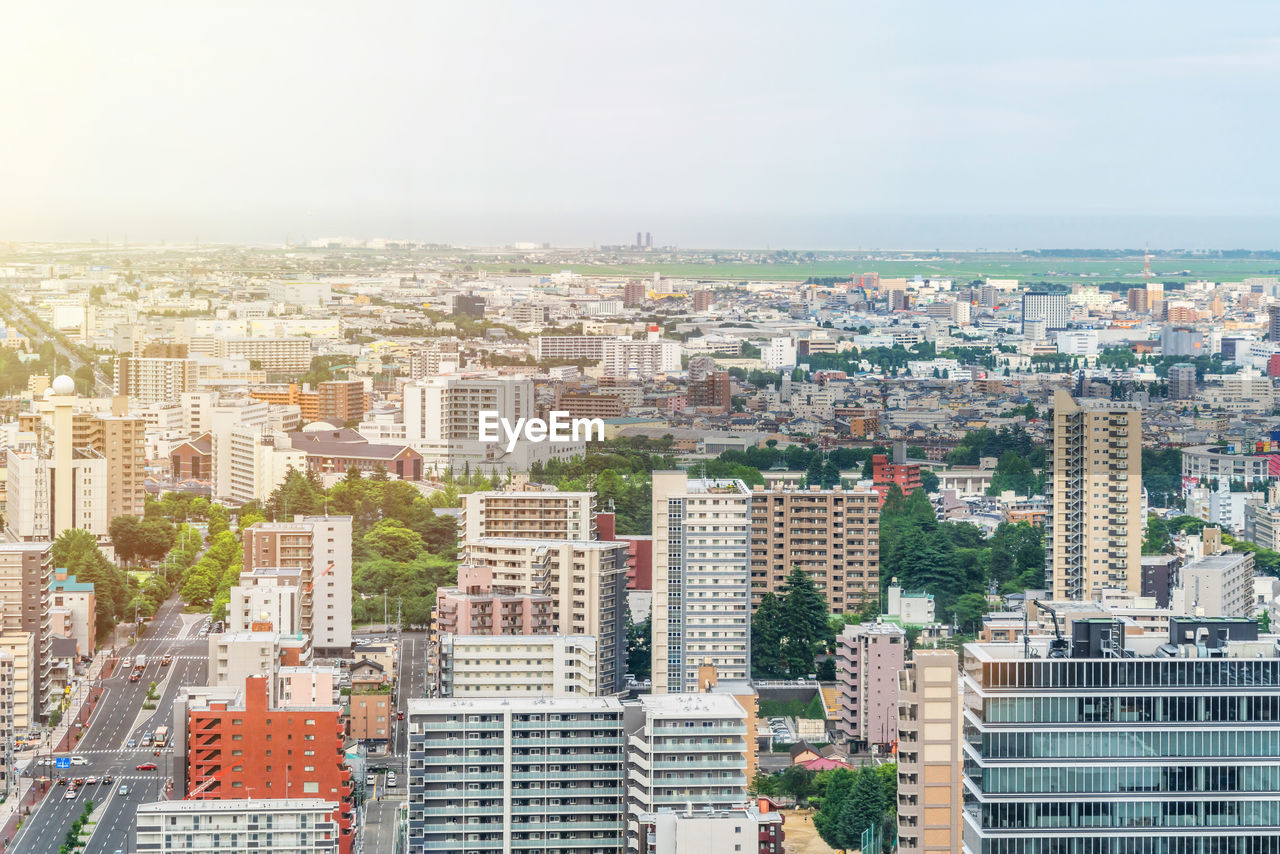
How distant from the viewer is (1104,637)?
6617 millimetres

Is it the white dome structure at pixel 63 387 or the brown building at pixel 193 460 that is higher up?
the white dome structure at pixel 63 387

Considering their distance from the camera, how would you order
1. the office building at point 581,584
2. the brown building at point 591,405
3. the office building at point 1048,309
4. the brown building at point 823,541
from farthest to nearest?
the office building at point 1048,309
the brown building at point 591,405
the brown building at point 823,541
the office building at point 581,584

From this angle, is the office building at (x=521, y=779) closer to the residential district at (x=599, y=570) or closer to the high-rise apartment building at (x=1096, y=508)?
the residential district at (x=599, y=570)

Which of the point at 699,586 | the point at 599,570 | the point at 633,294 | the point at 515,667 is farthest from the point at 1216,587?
the point at 633,294

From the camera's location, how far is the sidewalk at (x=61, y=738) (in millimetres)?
10023

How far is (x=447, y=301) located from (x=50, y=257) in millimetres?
5006

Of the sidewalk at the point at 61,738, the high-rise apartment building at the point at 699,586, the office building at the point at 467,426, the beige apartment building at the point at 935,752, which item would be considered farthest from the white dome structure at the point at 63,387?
the beige apartment building at the point at 935,752

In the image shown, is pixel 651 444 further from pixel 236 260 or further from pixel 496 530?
pixel 236 260

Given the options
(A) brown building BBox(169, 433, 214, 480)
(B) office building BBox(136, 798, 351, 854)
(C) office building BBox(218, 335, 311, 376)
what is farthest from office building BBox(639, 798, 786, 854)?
(C) office building BBox(218, 335, 311, 376)

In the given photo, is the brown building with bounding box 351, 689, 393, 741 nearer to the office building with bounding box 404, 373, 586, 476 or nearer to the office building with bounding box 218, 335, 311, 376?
the office building with bounding box 404, 373, 586, 476

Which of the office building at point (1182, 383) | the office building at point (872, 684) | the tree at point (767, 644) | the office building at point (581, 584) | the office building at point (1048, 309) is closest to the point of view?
the office building at point (872, 684)

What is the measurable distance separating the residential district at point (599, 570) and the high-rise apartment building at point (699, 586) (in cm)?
2

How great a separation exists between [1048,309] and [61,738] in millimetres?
23309

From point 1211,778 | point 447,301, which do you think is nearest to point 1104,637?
point 1211,778
